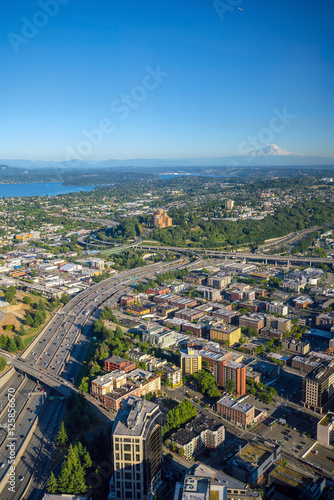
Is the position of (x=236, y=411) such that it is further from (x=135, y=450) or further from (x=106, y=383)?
(x=135, y=450)

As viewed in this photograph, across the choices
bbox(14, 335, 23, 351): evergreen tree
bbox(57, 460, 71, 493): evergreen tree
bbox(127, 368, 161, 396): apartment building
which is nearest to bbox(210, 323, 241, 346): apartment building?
bbox(127, 368, 161, 396): apartment building

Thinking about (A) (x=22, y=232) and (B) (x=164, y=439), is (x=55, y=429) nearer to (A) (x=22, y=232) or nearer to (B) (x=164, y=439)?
(B) (x=164, y=439)

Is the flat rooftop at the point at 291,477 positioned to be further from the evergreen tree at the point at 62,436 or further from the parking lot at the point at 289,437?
the evergreen tree at the point at 62,436

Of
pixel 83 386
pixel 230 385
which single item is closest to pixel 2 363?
pixel 83 386

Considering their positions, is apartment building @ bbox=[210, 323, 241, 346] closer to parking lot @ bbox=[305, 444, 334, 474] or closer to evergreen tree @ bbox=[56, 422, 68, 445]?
parking lot @ bbox=[305, 444, 334, 474]

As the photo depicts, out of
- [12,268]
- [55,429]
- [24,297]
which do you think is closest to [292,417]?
[55,429]

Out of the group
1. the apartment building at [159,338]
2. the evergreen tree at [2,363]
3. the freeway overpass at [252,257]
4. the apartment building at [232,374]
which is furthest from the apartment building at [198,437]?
the freeway overpass at [252,257]
